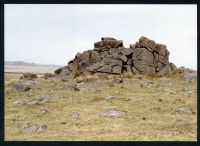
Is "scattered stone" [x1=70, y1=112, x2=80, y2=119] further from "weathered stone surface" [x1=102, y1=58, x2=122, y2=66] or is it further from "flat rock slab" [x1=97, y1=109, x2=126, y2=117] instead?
"weathered stone surface" [x1=102, y1=58, x2=122, y2=66]

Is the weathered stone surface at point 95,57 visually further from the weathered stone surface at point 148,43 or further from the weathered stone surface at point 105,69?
the weathered stone surface at point 148,43

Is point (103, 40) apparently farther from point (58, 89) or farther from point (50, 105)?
point (50, 105)

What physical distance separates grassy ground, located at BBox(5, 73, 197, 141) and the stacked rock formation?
17.4 m

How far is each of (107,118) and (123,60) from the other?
99.4 feet

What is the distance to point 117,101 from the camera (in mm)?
27953

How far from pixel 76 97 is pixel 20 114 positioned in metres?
6.98

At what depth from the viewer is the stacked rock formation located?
169ft

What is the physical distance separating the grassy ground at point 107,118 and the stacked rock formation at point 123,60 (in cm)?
1737

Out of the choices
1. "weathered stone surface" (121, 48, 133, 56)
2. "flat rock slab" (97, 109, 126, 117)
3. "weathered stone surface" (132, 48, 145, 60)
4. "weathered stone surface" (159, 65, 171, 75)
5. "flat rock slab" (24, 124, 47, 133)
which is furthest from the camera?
"weathered stone surface" (121, 48, 133, 56)

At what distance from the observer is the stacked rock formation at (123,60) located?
5141cm

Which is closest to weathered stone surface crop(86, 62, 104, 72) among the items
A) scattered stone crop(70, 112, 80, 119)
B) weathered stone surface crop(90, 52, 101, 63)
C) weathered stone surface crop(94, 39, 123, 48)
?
weathered stone surface crop(90, 52, 101, 63)
